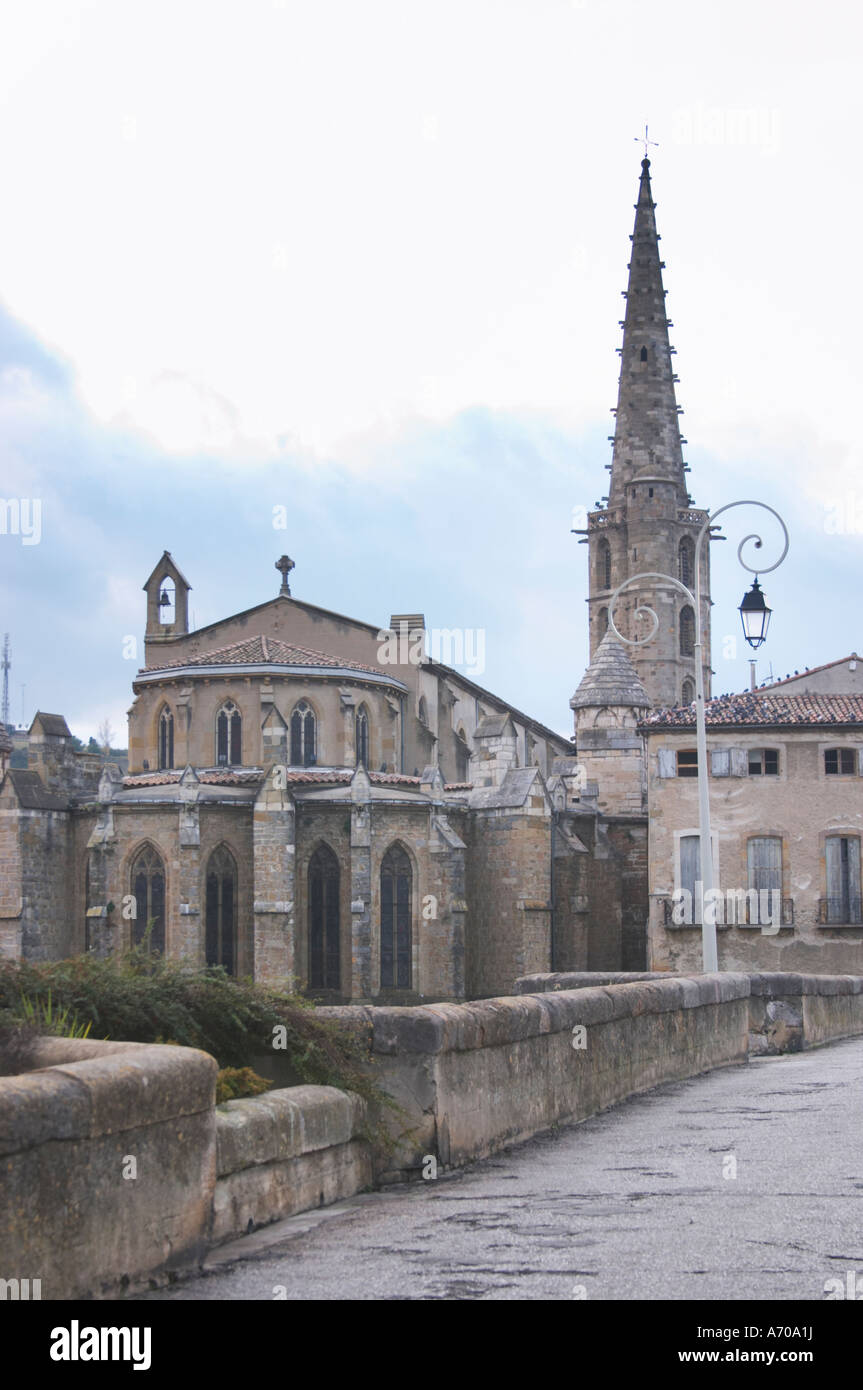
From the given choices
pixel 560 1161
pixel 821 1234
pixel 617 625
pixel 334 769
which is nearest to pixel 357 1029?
pixel 560 1161

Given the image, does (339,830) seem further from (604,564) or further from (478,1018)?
(478,1018)

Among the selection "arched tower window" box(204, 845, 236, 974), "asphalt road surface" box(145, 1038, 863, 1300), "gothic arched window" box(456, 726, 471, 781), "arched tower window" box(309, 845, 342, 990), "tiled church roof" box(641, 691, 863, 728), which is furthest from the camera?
"gothic arched window" box(456, 726, 471, 781)

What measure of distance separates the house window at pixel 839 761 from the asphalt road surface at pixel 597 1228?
36.6 m

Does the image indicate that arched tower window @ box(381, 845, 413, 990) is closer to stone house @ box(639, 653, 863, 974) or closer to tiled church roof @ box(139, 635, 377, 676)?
stone house @ box(639, 653, 863, 974)

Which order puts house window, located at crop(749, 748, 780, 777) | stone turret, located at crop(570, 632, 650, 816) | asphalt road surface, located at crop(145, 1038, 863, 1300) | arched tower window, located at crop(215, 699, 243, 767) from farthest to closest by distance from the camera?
1. stone turret, located at crop(570, 632, 650, 816)
2. arched tower window, located at crop(215, 699, 243, 767)
3. house window, located at crop(749, 748, 780, 777)
4. asphalt road surface, located at crop(145, 1038, 863, 1300)

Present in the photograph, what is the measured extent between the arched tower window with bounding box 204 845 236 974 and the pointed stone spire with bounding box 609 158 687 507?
121 feet

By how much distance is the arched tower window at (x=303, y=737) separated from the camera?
56562mm

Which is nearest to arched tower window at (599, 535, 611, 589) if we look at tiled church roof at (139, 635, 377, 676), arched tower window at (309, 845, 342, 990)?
tiled church roof at (139, 635, 377, 676)

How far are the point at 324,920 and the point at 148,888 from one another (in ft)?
17.6

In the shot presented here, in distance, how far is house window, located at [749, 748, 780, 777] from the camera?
1875 inches

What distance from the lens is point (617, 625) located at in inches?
3182

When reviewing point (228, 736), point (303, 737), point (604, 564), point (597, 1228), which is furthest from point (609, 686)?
point (597, 1228)

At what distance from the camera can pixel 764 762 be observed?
47.7 meters
